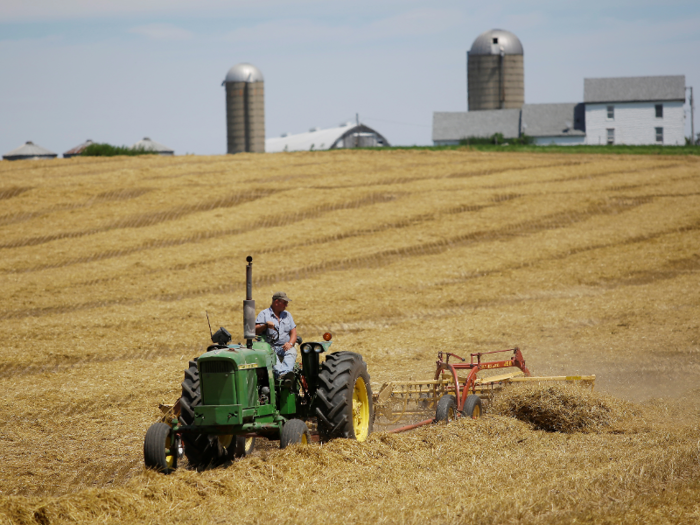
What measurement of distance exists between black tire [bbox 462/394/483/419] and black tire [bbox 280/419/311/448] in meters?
2.73

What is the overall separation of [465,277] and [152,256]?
10217 mm

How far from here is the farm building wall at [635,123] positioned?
236 ft

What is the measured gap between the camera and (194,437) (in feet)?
27.9

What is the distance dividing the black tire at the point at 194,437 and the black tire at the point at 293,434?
0.84m

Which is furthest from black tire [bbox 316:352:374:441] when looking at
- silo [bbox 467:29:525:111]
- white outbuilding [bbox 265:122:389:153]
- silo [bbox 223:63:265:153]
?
white outbuilding [bbox 265:122:389:153]

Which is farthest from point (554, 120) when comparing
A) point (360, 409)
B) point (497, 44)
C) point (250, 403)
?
point (250, 403)

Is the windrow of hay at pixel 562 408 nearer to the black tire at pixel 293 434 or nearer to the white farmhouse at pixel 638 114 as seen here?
the black tire at pixel 293 434

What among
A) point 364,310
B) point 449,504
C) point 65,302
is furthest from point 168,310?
point 449,504

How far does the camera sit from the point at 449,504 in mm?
6645

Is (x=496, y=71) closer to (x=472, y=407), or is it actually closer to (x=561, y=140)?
(x=561, y=140)

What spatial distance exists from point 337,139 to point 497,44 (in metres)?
22.1

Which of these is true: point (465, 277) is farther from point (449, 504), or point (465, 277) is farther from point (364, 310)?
point (449, 504)

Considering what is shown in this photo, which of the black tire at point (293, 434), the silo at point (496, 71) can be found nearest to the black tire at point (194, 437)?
the black tire at point (293, 434)

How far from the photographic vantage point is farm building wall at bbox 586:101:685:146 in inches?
2830
